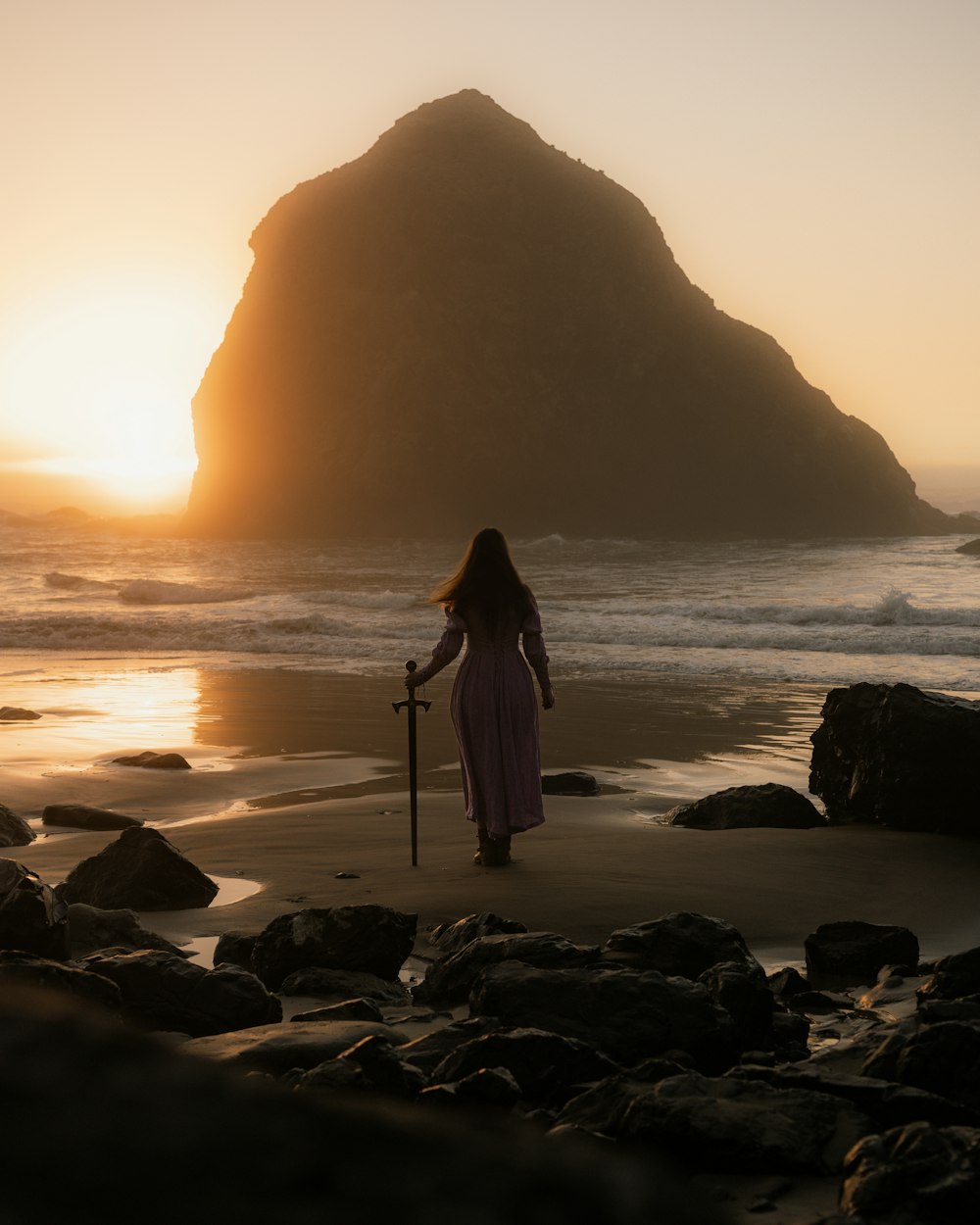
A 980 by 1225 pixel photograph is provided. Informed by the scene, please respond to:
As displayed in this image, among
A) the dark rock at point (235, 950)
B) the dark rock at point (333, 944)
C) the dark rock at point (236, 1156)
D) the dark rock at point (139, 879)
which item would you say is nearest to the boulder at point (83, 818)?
the dark rock at point (139, 879)

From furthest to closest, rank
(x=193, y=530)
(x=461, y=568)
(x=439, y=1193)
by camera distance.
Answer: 1. (x=193, y=530)
2. (x=461, y=568)
3. (x=439, y=1193)

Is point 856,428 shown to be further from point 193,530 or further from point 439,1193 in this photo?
point 439,1193

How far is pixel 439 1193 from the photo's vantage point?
0.64 metres

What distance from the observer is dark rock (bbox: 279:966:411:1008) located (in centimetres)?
478

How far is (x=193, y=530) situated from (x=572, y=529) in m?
31.5

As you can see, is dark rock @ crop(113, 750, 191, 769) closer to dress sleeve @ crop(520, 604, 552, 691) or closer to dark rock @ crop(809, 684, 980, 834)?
dress sleeve @ crop(520, 604, 552, 691)

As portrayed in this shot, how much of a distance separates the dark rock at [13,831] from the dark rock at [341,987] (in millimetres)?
3877

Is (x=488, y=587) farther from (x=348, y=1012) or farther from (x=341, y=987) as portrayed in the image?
(x=348, y=1012)

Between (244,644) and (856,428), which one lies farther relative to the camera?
(856,428)

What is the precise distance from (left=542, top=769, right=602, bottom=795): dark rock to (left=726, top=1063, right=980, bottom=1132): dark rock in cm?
647

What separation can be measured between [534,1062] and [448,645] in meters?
4.14

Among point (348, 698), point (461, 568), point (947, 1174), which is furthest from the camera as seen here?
point (348, 698)

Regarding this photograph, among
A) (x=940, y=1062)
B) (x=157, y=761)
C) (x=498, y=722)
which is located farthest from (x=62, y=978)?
(x=157, y=761)

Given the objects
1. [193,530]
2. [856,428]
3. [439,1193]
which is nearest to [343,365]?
[193,530]
